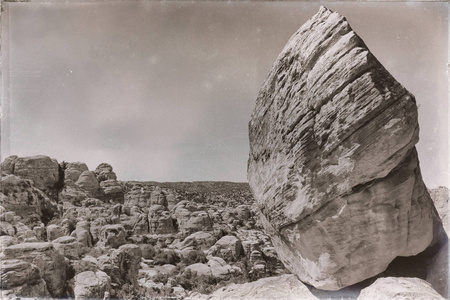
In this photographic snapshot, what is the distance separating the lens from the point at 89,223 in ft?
63.8

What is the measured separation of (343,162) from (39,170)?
24123mm

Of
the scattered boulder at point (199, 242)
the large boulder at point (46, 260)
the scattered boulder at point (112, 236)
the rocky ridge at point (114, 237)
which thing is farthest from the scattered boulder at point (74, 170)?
the large boulder at point (46, 260)

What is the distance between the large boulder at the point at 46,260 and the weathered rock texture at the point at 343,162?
677 centimetres

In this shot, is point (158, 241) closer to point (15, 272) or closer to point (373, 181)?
point (15, 272)

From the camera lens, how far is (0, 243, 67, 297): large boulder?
25.6ft

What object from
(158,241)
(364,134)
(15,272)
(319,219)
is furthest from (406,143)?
(158,241)

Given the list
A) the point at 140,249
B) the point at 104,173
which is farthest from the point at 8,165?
the point at 140,249

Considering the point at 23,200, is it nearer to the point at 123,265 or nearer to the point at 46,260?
the point at 123,265

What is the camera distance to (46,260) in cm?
843

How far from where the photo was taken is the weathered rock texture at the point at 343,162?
464cm

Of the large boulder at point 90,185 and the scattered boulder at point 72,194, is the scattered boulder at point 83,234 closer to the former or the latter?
the scattered boulder at point 72,194

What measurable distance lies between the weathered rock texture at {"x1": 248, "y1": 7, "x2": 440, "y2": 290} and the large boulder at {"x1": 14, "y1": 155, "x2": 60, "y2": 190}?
22022 millimetres

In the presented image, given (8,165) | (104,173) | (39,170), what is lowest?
(8,165)

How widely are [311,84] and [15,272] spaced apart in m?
7.60
